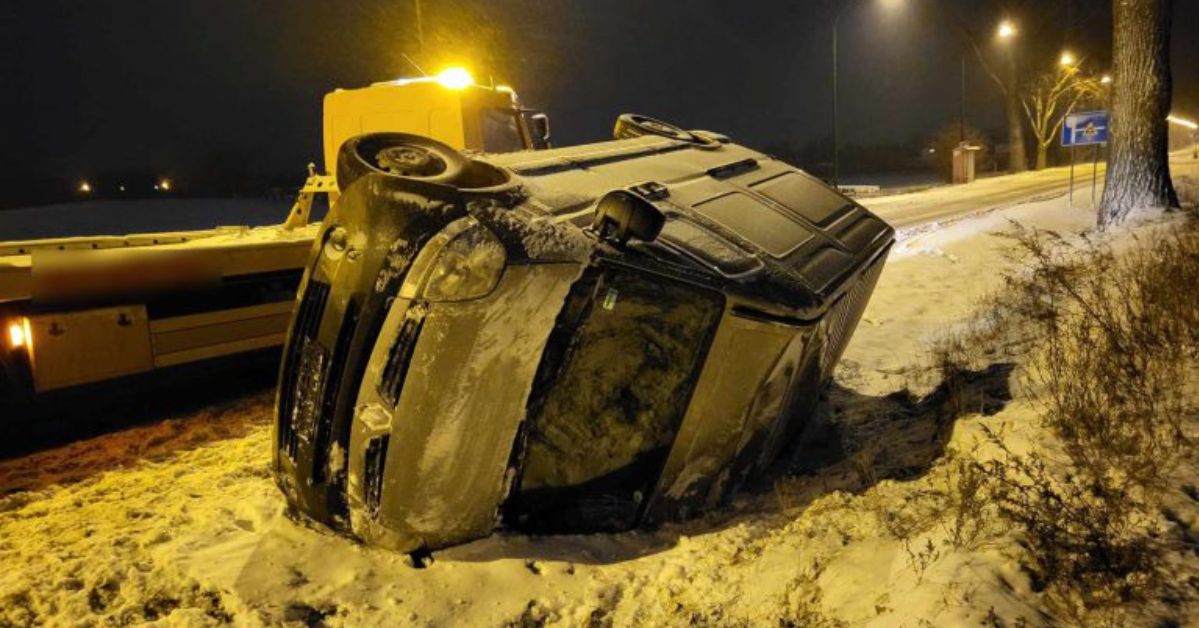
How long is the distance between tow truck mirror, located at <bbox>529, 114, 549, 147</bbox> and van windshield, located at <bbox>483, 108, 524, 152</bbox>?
27 centimetres

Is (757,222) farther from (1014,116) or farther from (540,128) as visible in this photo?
(1014,116)

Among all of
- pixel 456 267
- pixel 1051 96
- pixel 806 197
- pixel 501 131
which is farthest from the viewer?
pixel 1051 96

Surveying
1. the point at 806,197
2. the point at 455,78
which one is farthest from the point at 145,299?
the point at 806,197

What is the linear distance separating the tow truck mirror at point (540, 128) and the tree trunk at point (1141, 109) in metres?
7.54

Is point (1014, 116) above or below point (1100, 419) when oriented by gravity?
above

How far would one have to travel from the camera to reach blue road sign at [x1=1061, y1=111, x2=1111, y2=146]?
12.8m

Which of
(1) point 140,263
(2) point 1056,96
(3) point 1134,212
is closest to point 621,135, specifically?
(1) point 140,263

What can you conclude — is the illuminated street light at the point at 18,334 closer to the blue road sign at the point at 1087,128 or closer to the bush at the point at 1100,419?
the bush at the point at 1100,419

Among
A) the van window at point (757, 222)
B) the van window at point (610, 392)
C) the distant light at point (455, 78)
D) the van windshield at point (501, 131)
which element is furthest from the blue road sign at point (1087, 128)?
the van window at point (610, 392)

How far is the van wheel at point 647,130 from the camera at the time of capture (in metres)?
5.50

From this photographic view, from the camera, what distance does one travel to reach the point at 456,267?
271 centimetres

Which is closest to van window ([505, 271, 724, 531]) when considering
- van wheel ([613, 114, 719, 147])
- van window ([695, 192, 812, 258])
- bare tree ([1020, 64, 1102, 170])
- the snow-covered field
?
the snow-covered field

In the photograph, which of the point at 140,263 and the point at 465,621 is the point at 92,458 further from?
the point at 465,621

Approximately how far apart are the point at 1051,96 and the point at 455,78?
38890 millimetres
